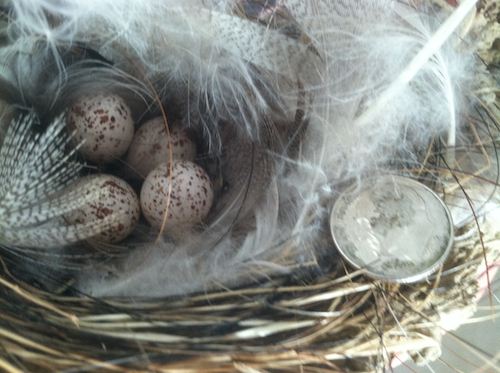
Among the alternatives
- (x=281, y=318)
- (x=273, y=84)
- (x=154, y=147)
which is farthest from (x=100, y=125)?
(x=281, y=318)

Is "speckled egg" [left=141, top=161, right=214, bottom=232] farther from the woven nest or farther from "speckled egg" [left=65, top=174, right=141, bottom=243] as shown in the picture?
the woven nest

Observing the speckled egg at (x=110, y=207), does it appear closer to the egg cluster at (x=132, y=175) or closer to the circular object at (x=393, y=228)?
the egg cluster at (x=132, y=175)

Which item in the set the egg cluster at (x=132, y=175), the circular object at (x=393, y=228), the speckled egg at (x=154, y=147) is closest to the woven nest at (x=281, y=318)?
the circular object at (x=393, y=228)

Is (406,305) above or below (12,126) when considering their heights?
below

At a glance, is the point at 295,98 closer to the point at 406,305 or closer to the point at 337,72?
the point at 337,72

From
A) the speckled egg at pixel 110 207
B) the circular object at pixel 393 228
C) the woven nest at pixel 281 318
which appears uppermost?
the circular object at pixel 393 228

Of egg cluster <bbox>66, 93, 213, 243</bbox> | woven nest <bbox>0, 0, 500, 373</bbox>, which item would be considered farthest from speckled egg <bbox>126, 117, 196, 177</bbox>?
woven nest <bbox>0, 0, 500, 373</bbox>

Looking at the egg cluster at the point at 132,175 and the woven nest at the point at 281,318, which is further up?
the egg cluster at the point at 132,175

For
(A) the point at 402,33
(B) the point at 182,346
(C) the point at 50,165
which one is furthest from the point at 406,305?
(C) the point at 50,165
